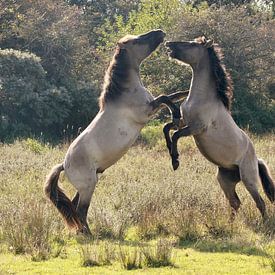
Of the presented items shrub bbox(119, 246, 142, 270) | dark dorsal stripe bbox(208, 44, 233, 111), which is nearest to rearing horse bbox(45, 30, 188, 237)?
dark dorsal stripe bbox(208, 44, 233, 111)

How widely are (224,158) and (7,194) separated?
3.87m

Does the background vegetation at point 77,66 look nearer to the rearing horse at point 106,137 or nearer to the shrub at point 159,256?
the rearing horse at point 106,137

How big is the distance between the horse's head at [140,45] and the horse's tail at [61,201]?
1.92 m

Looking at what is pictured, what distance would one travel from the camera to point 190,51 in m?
9.23

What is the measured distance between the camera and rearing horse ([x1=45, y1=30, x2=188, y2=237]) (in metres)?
8.69

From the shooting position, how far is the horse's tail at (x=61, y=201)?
338 inches

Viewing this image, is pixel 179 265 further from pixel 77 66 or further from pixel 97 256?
pixel 77 66

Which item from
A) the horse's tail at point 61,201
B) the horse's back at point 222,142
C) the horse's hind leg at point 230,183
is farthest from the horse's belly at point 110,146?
the horse's hind leg at point 230,183

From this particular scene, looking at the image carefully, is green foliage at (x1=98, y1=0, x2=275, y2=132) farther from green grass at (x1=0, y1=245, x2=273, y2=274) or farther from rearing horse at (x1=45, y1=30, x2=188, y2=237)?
green grass at (x1=0, y1=245, x2=273, y2=274)

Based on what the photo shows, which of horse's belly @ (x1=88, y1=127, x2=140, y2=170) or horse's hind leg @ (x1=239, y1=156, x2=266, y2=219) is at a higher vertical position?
horse's belly @ (x1=88, y1=127, x2=140, y2=170)

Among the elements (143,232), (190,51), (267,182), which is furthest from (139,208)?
(190,51)

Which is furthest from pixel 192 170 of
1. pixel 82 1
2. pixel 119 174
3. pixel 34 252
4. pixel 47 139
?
pixel 82 1

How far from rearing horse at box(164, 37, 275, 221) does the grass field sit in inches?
14.2

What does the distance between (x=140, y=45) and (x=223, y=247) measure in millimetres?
3273
